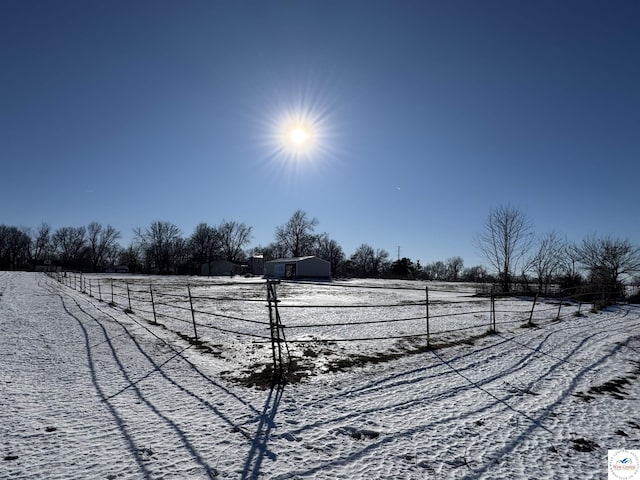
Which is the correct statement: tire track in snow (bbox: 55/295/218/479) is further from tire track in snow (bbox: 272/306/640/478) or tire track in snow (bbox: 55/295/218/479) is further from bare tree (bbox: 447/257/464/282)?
bare tree (bbox: 447/257/464/282)

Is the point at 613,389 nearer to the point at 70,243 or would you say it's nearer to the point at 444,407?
the point at 444,407

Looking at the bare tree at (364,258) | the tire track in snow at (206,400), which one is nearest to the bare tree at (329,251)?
the bare tree at (364,258)

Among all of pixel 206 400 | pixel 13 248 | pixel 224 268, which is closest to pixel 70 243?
pixel 13 248

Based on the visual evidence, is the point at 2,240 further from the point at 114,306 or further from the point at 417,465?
the point at 417,465

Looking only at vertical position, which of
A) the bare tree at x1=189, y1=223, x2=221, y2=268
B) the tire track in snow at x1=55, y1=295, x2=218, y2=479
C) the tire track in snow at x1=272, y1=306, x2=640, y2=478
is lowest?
the tire track in snow at x1=272, y1=306, x2=640, y2=478

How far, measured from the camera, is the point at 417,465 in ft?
10.8

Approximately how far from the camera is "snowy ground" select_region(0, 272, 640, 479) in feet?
10.7

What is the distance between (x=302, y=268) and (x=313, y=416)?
50717mm

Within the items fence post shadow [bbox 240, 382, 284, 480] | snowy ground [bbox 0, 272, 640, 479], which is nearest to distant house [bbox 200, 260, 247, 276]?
snowy ground [bbox 0, 272, 640, 479]

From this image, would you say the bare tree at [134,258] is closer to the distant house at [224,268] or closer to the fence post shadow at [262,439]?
the distant house at [224,268]

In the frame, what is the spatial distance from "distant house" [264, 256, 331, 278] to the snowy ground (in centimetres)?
4689

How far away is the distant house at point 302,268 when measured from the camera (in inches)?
2158

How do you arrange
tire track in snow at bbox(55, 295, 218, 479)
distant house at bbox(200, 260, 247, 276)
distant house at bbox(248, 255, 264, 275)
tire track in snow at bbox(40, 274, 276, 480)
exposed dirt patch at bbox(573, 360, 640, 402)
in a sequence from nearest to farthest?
1. tire track in snow at bbox(55, 295, 218, 479)
2. tire track in snow at bbox(40, 274, 276, 480)
3. exposed dirt patch at bbox(573, 360, 640, 402)
4. distant house at bbox(200, 260, 247, 276)
5. distant house at bbox(248, 255, 264, 275)

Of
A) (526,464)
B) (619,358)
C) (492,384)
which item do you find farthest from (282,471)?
(619,358)
